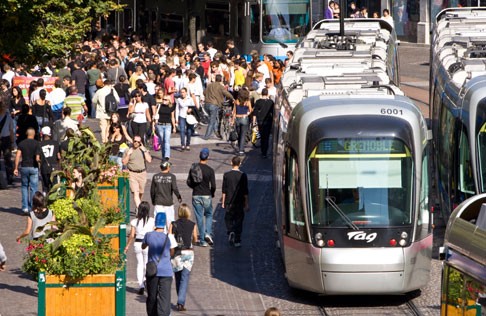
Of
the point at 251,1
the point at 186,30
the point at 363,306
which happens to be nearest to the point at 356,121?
the point at 363,306

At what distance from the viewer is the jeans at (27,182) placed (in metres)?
23.9

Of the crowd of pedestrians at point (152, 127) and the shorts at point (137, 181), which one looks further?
the shorts at point (137, 181)

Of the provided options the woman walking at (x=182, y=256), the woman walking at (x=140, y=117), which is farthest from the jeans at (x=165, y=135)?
the woman walking at (x=182, y=256)

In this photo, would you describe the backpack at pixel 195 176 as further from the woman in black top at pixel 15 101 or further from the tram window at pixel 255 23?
the tram window at pixel 255 23

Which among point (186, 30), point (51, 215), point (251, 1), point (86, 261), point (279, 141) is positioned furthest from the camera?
point (186, 30)

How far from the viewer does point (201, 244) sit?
2162 centimetres

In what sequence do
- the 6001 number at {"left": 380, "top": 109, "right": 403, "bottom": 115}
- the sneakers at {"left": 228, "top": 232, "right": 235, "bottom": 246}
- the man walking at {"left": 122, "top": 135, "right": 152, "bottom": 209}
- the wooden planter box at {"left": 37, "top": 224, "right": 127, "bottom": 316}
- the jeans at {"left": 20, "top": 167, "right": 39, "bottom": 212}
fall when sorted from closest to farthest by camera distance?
1. the wooden planter box at {"left": 37, "top": 224, "right": 127, "bottom": 316}
2. the 6001 number at {"left": 380, "top": 109, "right": 403, "bottom": 115}
3. the sneakers at {"left": 228, "top": 232, "right": 235, "bottom": 246}
4. the man walking at {"left": 122, "top": 135, "right": 152, "bottom": 209}
5. the jeans at {"left": 20, "top": 167, "right": 39, "bottom": 212}

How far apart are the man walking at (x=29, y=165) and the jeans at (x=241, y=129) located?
6657 millimetres

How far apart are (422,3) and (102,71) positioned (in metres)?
20.4

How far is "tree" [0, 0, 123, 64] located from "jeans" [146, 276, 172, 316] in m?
8.94

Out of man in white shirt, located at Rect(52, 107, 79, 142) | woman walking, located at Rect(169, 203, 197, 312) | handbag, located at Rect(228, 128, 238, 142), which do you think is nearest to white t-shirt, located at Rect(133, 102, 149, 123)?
man in white shirt, located at Rect(52, 107, 79, 142)

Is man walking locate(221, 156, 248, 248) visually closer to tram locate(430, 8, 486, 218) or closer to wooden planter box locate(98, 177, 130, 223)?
wooden planter box locate(98, 177, 130, 223)

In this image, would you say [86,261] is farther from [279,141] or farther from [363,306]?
[279,141]

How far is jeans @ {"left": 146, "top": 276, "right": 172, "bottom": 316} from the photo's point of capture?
52.8 ft
